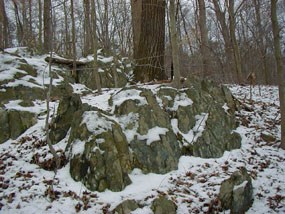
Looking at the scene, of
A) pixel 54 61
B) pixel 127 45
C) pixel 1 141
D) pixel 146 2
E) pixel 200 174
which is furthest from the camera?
pixel 127 45

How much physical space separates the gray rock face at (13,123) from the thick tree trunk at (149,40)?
8.94 feet

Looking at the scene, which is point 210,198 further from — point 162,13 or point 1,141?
point 162,13

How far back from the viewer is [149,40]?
6.90m

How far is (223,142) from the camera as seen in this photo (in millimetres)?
5574

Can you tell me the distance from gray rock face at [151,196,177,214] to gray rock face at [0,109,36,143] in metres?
2.93

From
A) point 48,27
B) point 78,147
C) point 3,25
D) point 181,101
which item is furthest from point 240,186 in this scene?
point 3,25

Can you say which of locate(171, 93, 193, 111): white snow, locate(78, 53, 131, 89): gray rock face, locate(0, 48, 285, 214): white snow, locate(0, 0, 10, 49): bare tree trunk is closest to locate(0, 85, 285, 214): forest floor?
locate(0, 48, 285, 214): white snow

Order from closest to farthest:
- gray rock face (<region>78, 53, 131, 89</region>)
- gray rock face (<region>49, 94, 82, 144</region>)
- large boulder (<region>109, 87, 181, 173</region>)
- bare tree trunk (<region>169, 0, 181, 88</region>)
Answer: large boulder (<region>109, 87, 181, 173</region>), gray rock face (<region>49, 94, 82, 144</region>), bare tree trunk (<region>169, 0, 181, 88</region>), gray rock face (<region>78, 53, 131, 89</region>)

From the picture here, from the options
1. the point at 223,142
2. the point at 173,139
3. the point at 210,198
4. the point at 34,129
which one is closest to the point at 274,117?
the point at 223,142

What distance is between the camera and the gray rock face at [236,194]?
13.6 ft

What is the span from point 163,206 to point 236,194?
1.17m

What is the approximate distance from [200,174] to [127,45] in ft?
39.5

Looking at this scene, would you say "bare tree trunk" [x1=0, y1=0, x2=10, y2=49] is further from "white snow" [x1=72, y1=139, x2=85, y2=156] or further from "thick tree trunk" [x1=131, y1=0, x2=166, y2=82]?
"white snow" [x1=72, y1=139, x2=85, y2=156]

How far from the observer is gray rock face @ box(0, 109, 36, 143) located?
5.15m
